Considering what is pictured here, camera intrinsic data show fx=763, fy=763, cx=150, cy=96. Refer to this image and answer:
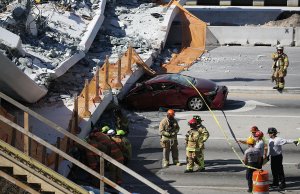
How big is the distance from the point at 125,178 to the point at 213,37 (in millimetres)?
17834

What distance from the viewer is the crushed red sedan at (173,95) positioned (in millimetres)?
24109

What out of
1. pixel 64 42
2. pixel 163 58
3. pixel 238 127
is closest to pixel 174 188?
pixel 238 127

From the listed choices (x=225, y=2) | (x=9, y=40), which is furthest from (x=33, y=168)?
(x=225, y=2)

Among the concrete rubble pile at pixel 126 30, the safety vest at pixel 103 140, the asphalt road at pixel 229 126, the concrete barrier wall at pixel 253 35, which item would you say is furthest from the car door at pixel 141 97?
the concrete barrier wall at pixel 253 35

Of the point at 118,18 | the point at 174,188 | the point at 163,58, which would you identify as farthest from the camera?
the point at 118,18

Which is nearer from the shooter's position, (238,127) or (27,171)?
(27,171)

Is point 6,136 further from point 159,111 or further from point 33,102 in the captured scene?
point 159,111

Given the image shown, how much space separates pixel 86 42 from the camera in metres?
27.6

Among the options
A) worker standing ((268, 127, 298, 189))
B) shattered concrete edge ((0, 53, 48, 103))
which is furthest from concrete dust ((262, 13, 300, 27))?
worker standing ((268, 127, 298, 189))

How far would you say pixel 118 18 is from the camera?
1330 inches

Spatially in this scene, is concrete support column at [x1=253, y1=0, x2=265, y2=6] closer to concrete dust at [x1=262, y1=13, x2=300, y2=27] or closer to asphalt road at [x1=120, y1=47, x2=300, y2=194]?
concrete dust at [x1=262, y1=13, x2=300, y2=27]

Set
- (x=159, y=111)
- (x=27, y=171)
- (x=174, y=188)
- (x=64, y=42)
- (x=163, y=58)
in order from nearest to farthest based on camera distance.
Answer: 1. (x=27, y=171)
2. (x=174, y=188)
3. (x=159, y=111)
4. (x=64, y=42)
5. (x=163, y=58)

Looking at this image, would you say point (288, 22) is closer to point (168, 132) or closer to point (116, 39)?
point (116, 39)

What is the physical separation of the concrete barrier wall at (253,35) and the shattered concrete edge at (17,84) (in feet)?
51.5
